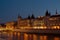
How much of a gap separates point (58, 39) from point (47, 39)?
8.22ft

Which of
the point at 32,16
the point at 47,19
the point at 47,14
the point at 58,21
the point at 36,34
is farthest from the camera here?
the point at 32,16

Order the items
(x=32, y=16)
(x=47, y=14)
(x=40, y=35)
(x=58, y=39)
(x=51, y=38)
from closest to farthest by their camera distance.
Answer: (x=58, y=39)
(x=51, y=38)
(x=40, y=35)
(x=47, y=14)
(x=32, y=16)

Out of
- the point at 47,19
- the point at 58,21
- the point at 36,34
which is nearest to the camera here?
the point at 36,34

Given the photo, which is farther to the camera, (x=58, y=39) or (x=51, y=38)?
(x=51, y=38)

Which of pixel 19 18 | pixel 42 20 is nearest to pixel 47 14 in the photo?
pixel 42 20

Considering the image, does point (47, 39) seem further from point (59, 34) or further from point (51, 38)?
point (59, 34)

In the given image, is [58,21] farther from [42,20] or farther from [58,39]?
[58,39]

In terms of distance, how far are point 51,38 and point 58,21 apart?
3052 centimetres

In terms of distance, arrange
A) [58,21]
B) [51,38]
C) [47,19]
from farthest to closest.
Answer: [47,19] → [58,21] → [51,38]

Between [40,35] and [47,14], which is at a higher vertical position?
[47,14]

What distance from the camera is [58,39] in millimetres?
25062

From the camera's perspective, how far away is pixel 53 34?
2655cm

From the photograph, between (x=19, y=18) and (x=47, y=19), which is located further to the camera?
(x=19, y=18)

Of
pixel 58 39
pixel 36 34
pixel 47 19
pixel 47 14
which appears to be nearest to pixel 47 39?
pixel 58 39
